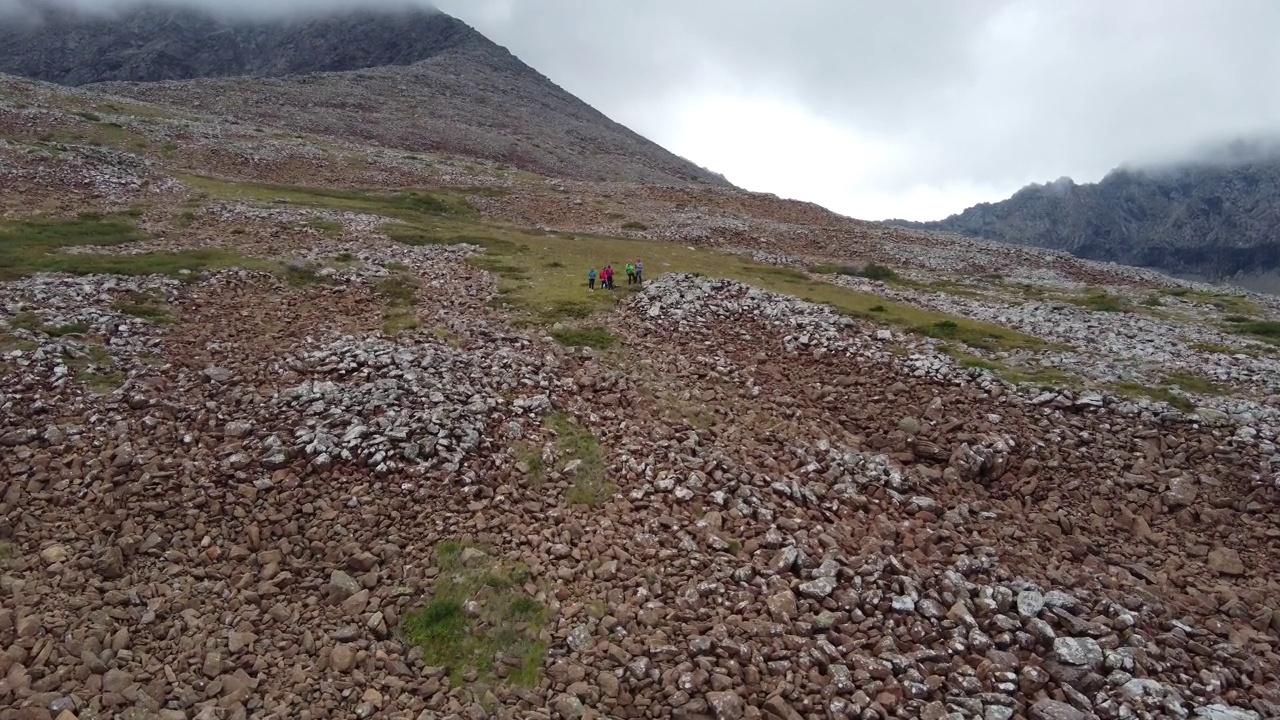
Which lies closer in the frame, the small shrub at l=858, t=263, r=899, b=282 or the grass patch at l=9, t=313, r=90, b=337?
the grass patch at l=9, t=313, r=90, b=337

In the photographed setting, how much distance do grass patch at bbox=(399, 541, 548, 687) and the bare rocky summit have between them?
2.4 inches

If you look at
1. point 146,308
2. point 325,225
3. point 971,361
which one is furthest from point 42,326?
point 971,361

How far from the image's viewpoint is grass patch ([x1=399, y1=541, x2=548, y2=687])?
1193cm

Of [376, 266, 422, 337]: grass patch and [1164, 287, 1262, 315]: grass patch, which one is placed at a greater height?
[1164, 287, 1262, 315]: grass patch

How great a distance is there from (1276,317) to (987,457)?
34367 mm

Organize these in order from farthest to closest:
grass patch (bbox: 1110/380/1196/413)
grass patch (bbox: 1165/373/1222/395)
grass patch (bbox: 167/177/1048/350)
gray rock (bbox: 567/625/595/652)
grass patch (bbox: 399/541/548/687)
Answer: grass patch (bbox: 167/177/1048/350) < grass patch (bbox: 1165/373/1222/395) < grass patch (bbox: 1110/380/1196/413) < gray rock (bbox: 567/625/595/652) < grass patch (bbox: 399/541/548/687)

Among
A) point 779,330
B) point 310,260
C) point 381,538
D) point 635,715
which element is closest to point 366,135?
A: point 310,260

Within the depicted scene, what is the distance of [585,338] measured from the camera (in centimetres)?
2555

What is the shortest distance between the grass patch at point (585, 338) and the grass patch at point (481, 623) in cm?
1212

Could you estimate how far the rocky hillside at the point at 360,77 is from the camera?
9756cm

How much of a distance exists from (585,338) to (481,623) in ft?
46.8

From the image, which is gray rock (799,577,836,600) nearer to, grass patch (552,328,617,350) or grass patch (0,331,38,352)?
grass patch (552,328,617,350)

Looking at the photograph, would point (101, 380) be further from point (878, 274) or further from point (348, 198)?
point (878, 274)

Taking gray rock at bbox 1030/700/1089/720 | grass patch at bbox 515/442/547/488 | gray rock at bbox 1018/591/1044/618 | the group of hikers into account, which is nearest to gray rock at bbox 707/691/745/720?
gray rock at bbox 1030/700/1089/720
